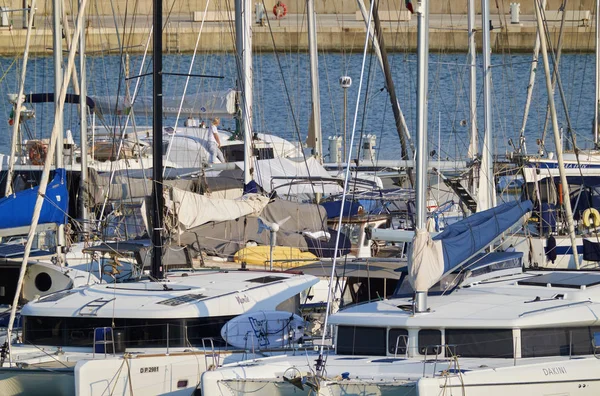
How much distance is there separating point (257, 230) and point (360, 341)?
676 centimetres

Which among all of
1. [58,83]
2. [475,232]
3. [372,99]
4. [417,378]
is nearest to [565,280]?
[475,232]

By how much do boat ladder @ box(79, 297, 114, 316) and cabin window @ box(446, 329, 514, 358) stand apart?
14.5 ft

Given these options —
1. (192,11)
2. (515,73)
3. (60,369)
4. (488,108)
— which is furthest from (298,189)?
(192,11)

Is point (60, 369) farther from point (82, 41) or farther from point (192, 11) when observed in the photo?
point (192, 11)

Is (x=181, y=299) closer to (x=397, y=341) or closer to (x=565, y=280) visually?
(x=397, y=341)

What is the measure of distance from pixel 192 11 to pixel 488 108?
53.1 meters

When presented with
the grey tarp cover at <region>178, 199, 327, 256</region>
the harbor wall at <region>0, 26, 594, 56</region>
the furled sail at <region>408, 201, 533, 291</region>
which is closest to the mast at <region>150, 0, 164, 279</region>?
the grey tarp cover at <region>178, 199, 327, 256</region>

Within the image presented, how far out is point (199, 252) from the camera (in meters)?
19.6

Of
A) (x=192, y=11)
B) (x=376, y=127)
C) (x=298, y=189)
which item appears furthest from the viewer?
(x=192, y=11)

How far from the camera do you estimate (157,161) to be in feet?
56.5

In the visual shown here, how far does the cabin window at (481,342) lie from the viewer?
1361 centimetres

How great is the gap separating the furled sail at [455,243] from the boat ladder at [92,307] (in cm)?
394

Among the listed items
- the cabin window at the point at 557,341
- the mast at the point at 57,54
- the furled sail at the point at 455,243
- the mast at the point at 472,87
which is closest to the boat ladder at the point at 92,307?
the furled sail at the point at 455,243

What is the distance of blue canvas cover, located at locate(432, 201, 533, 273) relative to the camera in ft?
48.8
